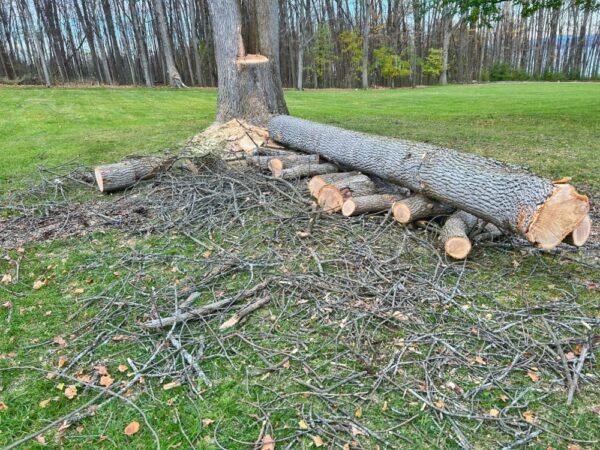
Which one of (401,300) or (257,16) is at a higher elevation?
(257,16)

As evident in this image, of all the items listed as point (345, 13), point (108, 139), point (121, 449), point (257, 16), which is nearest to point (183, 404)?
point (121, 449)

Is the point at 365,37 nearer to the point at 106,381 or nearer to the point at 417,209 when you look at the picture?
the point at 417,209

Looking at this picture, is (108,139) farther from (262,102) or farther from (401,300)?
(401,300)

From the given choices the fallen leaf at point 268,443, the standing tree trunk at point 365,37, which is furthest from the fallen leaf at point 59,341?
the standing tree trunk at point 365,37

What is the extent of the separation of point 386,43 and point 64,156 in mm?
26835

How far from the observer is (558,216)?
2.87 meters

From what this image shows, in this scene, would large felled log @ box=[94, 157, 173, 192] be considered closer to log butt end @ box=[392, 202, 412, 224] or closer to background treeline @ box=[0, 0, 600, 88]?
log butt end @ box=[392, 202, 412, 224]

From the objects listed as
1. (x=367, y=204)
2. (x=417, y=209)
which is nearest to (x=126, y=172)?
(x=367, y=204)

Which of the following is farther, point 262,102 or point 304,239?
point 262,102

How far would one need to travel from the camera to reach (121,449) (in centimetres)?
191

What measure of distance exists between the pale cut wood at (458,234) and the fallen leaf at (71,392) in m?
2.77

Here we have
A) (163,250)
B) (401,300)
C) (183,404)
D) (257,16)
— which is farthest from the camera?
(257,16)

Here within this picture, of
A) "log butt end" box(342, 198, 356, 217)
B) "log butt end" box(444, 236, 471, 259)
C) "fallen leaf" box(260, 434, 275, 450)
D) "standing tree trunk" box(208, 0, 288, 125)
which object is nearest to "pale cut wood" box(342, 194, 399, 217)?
"log butt end" box(342, 198, 356, 217)

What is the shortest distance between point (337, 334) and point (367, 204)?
1.82 metres
